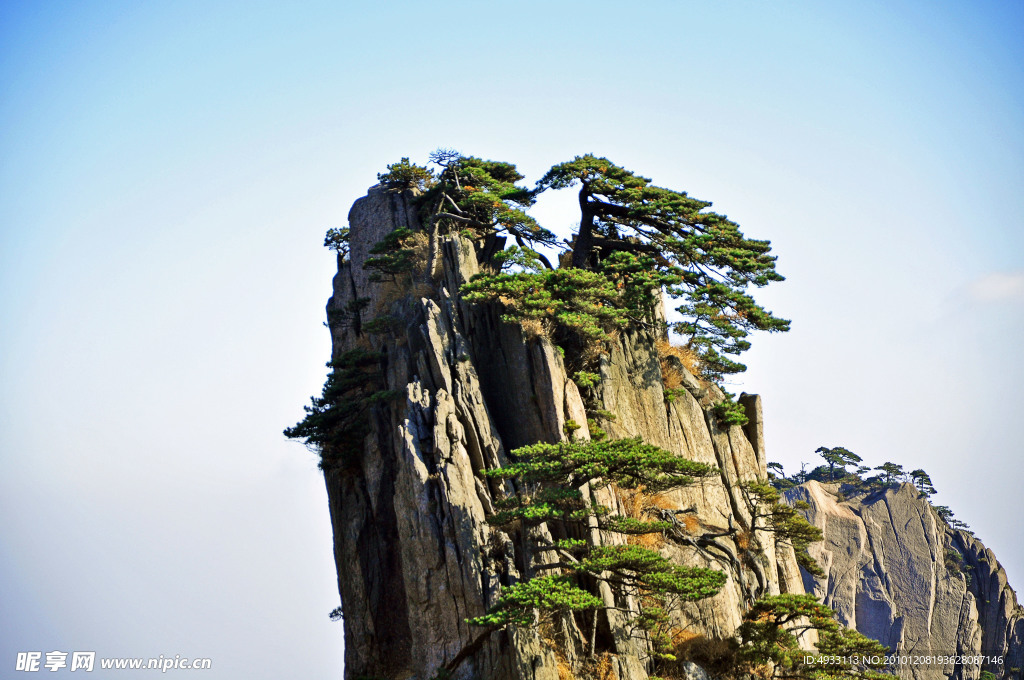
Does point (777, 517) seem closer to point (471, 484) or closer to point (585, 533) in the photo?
point (585, 533)

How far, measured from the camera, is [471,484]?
88.5 ft

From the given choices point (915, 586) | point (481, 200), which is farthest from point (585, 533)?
point (915, 586)

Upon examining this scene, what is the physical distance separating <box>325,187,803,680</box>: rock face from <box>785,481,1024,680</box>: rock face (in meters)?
38.7

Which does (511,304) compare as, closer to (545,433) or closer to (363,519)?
(545,433)

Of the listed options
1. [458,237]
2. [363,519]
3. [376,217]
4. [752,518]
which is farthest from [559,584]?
[376,217]

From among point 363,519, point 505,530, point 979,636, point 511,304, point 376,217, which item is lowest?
point 979,636

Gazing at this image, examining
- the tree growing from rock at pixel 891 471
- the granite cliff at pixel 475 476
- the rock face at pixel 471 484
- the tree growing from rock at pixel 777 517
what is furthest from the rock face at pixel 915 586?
the rock face at pixel 471 484

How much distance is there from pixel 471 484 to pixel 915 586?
51.9 metres

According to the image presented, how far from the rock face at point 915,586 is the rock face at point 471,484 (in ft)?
127

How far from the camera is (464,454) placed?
2741 cm

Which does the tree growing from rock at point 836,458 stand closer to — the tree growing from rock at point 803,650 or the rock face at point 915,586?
the rock face at point 915,586

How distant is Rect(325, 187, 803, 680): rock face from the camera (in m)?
25.6

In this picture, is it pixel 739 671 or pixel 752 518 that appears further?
pixel 752 518

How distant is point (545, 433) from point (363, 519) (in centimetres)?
942
